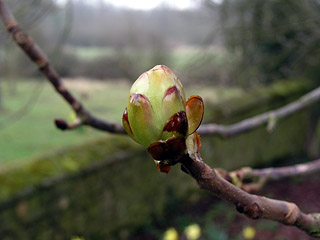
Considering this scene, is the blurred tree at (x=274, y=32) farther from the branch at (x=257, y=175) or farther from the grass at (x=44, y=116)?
the branch at (x=257, y=175)

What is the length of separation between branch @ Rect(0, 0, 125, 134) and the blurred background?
19 cm

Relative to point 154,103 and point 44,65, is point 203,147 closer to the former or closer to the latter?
point 44,65

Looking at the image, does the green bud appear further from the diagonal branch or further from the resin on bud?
the diagonal branch

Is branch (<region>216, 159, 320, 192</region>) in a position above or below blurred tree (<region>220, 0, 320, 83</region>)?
above

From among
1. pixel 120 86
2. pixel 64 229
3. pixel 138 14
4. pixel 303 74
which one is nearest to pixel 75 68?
pixel 120 86

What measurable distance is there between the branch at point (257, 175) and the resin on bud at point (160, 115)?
0.72ft

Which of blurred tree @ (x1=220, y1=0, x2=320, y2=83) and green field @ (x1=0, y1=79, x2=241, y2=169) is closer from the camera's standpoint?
blurred tree @ (x1=220, y1=0, x2=320, y2=83)

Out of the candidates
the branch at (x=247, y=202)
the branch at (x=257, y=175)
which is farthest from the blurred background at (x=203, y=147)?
the branch at (x=247, y=202)

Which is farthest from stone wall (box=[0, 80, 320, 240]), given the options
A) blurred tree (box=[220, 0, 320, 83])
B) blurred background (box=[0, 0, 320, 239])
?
blurred tree (box=[220, 0, 320, 83])

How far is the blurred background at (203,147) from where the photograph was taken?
264cm

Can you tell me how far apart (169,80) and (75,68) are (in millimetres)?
10724

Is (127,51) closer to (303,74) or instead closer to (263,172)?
(303,74)

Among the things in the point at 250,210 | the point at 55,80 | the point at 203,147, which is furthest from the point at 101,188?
the point at 250,210

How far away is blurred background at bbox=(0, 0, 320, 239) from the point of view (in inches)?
104
